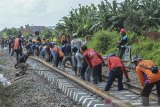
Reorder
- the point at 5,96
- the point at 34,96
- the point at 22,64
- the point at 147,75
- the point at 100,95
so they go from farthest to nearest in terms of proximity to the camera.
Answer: the point at 22,64 → the point at 5,96 → the point at 34,96 → the point at 100,95 → the point at 147,75

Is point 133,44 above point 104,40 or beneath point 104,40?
beneath

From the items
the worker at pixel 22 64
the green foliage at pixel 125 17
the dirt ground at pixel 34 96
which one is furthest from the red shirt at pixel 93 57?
the green foliage at pixel 125 17

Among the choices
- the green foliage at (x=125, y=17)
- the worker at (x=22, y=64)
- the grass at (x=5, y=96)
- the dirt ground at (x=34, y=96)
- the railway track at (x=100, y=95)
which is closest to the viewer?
the railway track at (x=100, y=95)

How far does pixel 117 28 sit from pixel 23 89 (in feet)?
52.5

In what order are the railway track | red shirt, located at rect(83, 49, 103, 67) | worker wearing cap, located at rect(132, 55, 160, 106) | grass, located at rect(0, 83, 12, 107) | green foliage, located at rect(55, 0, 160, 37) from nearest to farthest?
1. worker wearing cap, located at rect(132, 55, 160, 106)
2. the railway track
3. grass, located at rect(0, 83, 12, 107)
4. red shirt, located at rect(83, 49, 103, 67)
5. green foliage, located at rect(55, 0, 160, 37)

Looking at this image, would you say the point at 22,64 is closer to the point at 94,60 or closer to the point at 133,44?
the point at 94,60

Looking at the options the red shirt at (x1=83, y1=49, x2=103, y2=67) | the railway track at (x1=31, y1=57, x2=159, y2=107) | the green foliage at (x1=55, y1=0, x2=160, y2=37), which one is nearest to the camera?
the railway track at (x1=31, y1=57, x2=159, y2=107)

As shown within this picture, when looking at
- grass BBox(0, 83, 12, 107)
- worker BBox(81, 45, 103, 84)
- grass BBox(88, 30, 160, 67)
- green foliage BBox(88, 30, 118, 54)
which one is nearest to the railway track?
worker BBox(81, 45, 103, 84)

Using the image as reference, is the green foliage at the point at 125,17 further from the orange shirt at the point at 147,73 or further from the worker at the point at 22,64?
the orange shirt at the point at 147,73

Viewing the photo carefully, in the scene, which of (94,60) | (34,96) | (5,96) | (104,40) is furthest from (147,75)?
(104,40)

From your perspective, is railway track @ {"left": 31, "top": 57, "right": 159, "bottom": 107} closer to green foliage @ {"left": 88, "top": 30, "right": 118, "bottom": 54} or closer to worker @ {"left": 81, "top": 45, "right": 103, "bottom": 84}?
worker @ {"left": 81, "top": 45, "right": 103, "bottom": 84}

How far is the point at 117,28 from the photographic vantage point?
97.8 ft

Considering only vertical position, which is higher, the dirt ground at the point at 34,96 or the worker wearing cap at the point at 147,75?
the worker wearing cap at the point at 147,75

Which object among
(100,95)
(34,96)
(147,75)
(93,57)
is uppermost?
(93,57)
